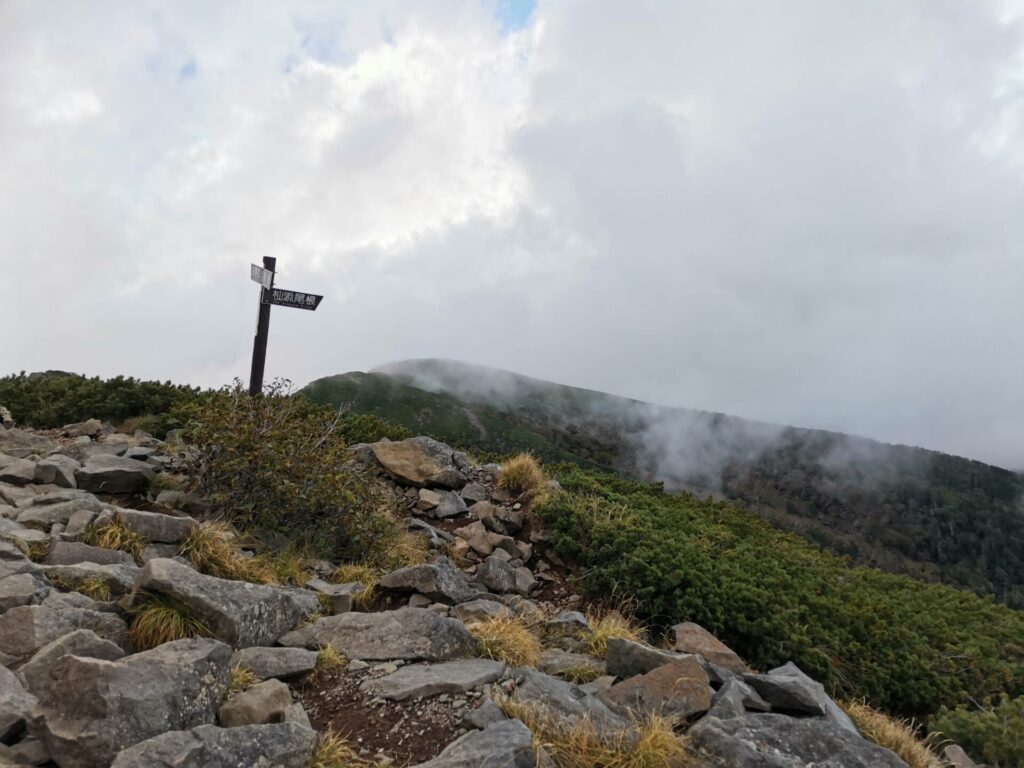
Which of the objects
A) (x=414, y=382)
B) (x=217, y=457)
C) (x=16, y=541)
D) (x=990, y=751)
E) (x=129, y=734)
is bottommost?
(x=990, y=751)

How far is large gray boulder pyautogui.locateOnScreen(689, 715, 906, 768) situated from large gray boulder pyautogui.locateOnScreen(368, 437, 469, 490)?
791cm

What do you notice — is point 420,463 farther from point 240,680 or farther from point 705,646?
point 240,680

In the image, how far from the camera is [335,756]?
4512mm

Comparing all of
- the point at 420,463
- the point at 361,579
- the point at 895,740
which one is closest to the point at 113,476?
the point at 361,579

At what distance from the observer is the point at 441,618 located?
21.3 feet

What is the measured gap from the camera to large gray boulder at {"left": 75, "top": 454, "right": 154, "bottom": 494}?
9164 millimetres

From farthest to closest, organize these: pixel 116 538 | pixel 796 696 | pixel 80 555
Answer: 1. pixel 116 538
2. pixel 80 555
3. pixel 796 696

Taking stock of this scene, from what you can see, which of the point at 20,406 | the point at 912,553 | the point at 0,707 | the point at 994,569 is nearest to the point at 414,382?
the point at 912,553

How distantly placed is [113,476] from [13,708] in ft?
18.6

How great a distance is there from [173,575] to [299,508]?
11.3ft

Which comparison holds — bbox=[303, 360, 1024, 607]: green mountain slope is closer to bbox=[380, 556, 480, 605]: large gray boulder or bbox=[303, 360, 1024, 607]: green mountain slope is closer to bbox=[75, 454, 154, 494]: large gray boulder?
bbox=[75, 454, 154, 494]: large gray boulder

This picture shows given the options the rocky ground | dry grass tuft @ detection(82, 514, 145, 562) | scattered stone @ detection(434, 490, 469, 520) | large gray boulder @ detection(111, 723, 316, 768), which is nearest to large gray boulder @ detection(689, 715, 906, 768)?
the rocky ground

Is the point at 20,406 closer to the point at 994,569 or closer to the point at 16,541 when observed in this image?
the point at 16,541

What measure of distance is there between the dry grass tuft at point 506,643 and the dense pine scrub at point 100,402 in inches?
369
